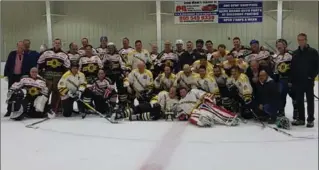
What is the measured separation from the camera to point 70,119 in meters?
5.77

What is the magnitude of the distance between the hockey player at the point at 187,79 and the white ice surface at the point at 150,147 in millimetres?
642

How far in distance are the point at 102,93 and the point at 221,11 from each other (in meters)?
8.02

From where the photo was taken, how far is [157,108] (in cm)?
565

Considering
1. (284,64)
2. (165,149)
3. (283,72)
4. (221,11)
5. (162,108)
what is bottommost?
(165,149)

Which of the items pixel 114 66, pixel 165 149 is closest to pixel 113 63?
pixel 114 66

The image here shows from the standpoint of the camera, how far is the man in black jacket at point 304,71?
15.6ft

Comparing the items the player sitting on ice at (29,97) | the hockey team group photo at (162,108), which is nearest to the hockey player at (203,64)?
the hockey team group photo at (162,108)

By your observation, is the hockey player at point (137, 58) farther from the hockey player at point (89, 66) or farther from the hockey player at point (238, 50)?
the hockey player at point (238, 50)

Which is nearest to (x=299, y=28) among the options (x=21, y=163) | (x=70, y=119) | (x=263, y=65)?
(x=263, y=65)

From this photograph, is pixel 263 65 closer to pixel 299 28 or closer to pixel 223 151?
pixel 223 151

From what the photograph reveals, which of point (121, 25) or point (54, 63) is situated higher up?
point (121, 25)

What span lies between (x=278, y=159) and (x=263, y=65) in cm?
222

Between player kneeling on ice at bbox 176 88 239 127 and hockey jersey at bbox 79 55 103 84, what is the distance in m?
1.39

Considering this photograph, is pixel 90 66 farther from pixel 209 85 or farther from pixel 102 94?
Answer: pixel 209 85
